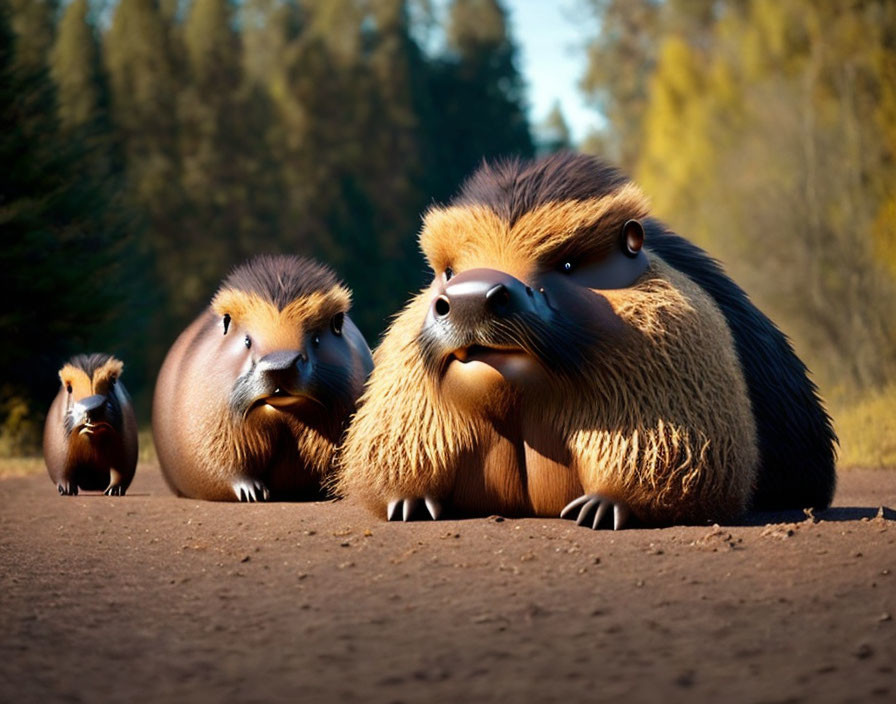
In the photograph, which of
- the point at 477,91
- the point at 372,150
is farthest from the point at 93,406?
the point at 477,91

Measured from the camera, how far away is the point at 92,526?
268 inches

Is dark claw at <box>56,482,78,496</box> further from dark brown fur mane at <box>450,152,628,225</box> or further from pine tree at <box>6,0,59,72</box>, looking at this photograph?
pine tree at <box>6,0,59,72</box>

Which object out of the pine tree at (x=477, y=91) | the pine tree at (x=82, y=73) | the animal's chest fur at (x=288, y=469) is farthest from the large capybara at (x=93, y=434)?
the pine tree at (x=477, y=91)

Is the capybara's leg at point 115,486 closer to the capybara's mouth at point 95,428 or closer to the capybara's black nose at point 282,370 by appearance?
A: the capybara's mouth at point 95,428

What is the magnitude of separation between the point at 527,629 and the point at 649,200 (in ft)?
8.92

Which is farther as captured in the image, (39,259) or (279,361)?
(39,259)

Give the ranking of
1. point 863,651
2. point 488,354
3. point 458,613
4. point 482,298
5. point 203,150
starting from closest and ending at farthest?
point 863,651 → point 458,613 → point 482,298 → point 488,354 → point 203,150

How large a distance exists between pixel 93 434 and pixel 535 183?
4771 millimetres

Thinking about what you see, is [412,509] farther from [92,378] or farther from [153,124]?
[153,124]

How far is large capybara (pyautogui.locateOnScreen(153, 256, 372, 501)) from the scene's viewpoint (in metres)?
7.66

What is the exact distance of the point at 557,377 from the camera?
532cm

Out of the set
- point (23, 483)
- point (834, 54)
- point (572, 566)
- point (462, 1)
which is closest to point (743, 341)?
point (572, 566)

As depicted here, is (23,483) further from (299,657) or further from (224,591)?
(299,657)

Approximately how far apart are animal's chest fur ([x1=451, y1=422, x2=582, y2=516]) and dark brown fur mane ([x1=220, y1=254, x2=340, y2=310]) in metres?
2.67
